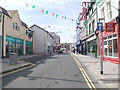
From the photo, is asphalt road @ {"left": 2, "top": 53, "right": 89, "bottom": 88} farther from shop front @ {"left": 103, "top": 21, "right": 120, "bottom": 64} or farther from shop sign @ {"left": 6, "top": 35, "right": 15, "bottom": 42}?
shop sign @ {"left": 6, "top": 35, "right": 15, "bottom": 42}

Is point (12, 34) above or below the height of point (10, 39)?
above

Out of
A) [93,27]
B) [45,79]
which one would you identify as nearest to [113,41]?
[45,79]

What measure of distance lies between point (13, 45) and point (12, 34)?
7.22 ft

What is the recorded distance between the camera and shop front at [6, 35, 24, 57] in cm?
2475

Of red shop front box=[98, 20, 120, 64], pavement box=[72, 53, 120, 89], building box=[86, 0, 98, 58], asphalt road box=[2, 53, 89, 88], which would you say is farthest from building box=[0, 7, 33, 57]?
pavement box=[72, 53, 120, 89]

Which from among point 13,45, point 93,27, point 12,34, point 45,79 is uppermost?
point 93,27

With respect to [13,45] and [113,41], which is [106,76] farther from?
[13,45]

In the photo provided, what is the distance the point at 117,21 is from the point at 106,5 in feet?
12.9

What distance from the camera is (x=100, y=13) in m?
18.2

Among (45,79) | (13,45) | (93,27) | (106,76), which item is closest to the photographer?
(45,79)

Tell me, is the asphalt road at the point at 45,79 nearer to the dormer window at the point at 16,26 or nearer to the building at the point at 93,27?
the building at the point at 93,27

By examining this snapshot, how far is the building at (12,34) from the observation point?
23.3 metres

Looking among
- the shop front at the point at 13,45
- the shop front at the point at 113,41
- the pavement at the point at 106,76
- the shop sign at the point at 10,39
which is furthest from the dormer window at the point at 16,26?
the pavement at the point at 106,76

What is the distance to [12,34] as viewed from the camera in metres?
27.0
